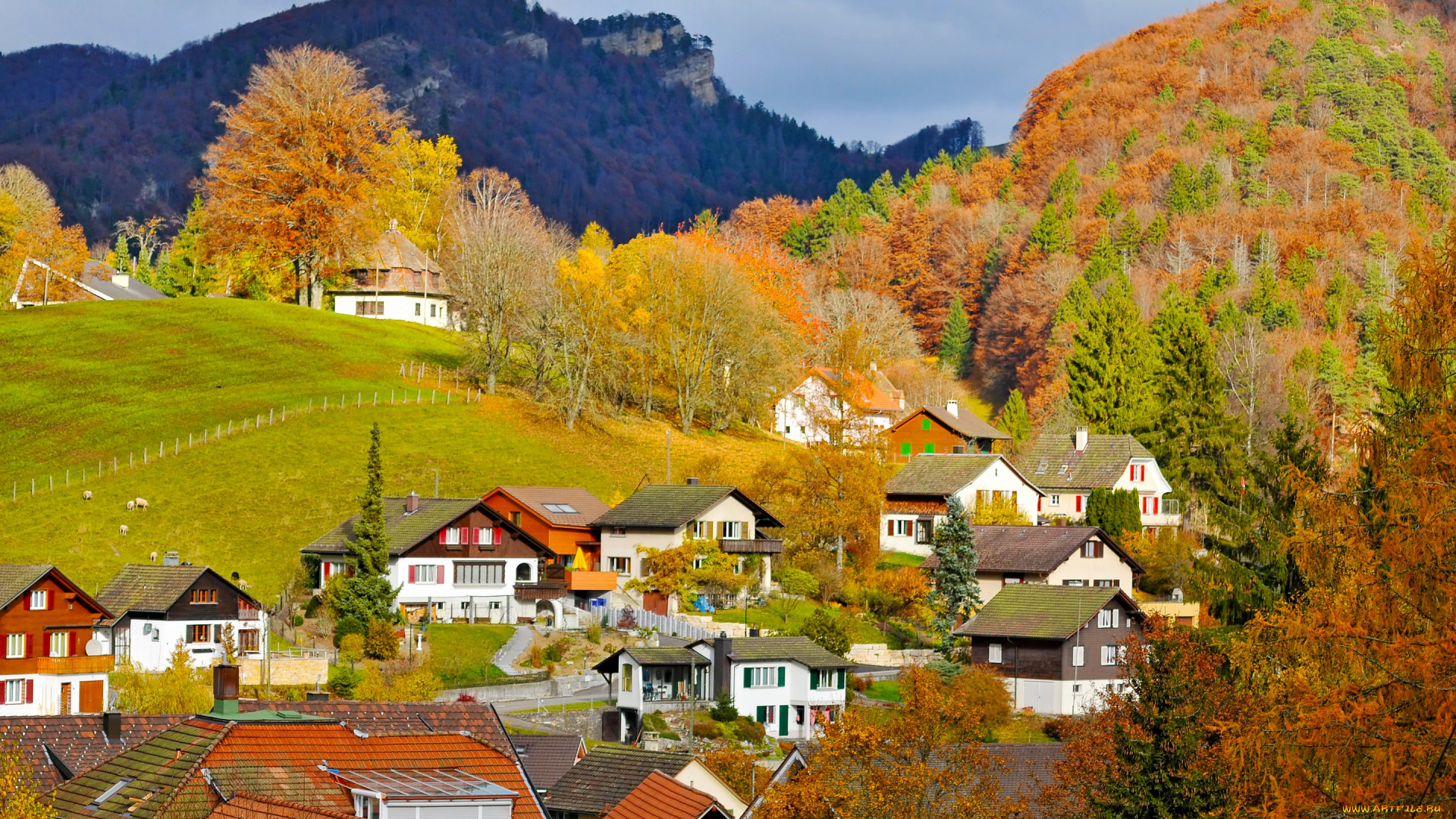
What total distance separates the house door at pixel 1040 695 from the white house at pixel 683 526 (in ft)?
43.9

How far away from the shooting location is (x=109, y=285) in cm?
12938

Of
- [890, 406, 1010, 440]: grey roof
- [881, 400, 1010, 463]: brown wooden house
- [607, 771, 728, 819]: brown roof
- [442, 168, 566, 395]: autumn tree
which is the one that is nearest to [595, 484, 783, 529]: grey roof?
[442, 168, 566, 395]: autumn tree

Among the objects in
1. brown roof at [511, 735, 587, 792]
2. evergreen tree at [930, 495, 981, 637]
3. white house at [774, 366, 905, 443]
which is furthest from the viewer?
white house at [774, 366, 905, 443]

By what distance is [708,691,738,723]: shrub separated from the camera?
56.3m

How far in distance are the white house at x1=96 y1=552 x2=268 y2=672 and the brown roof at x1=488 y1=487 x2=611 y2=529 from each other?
1703cm

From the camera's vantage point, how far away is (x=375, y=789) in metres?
22.0

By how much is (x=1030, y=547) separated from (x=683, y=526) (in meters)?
15.3

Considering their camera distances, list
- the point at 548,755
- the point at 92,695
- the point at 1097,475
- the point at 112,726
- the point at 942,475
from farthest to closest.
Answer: the point at 1097,475
the point at 942,475
the point at 92,695
the point at 548,755
the point at 112,726

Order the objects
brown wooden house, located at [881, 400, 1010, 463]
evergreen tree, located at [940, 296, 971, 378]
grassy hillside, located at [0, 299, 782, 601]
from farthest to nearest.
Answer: evergreen tree, located at [940, 296, 971, 378] → brown wooden house, located at [881, 400, 1010, 463] → grassy hillside, located at [0, 299, 782, 601]

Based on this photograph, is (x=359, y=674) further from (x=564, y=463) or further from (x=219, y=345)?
(x=219, y=345)

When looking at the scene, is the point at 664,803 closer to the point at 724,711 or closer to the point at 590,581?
the point at 724,711

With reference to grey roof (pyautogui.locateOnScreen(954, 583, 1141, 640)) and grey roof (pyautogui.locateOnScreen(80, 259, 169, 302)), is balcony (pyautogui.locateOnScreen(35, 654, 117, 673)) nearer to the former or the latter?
grey roof (pyautogui.locateOnScreen(954, 583, 1141, 640))

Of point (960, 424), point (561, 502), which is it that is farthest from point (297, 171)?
point (960, 424)

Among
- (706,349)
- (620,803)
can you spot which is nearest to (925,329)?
(706,349)
